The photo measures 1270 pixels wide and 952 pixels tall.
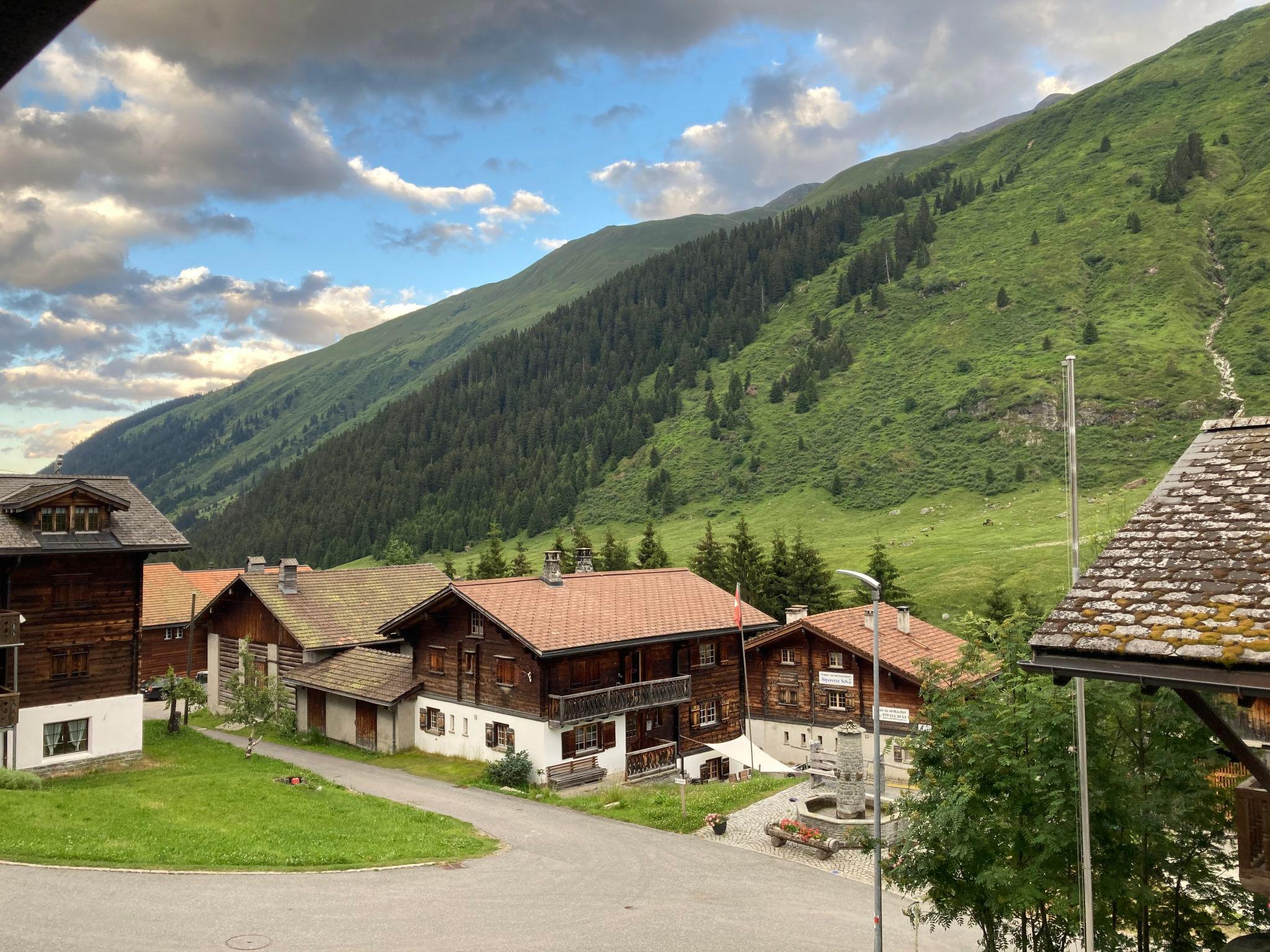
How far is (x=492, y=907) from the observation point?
2177 centimetres

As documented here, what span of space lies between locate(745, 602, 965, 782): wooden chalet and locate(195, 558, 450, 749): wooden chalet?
19.6 m

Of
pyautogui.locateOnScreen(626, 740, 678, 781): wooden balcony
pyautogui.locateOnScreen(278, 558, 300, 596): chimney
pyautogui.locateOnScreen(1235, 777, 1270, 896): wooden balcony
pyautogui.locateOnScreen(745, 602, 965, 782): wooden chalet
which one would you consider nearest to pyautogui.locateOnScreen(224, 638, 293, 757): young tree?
pyautogui.locateOnScreen(278, 558, 300, 596): chimney

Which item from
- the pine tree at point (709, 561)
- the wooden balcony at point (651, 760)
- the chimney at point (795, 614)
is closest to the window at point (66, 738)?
the wooden balcony at point (651, 760)

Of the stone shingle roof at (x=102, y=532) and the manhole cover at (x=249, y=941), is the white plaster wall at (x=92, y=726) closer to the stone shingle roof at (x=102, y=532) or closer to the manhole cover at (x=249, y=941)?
the stone shingle roof at (x=102, y=532)

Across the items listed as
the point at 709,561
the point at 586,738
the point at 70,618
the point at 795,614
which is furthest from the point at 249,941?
the point at 709,561

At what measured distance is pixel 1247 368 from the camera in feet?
408

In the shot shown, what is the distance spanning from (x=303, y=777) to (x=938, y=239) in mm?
190756

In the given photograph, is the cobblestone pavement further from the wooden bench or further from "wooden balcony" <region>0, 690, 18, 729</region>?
"wooden balcony" <region>0, 690, 18, 729</region>

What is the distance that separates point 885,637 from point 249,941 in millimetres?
34804

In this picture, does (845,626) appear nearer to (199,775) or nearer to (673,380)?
(199,775)

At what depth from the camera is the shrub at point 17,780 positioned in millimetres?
28281

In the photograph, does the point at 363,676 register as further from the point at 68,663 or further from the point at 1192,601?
the point at 1192,601

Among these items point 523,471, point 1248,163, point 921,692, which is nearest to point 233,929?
point 921,692

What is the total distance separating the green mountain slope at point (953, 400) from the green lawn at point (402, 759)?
54459 millimetres
